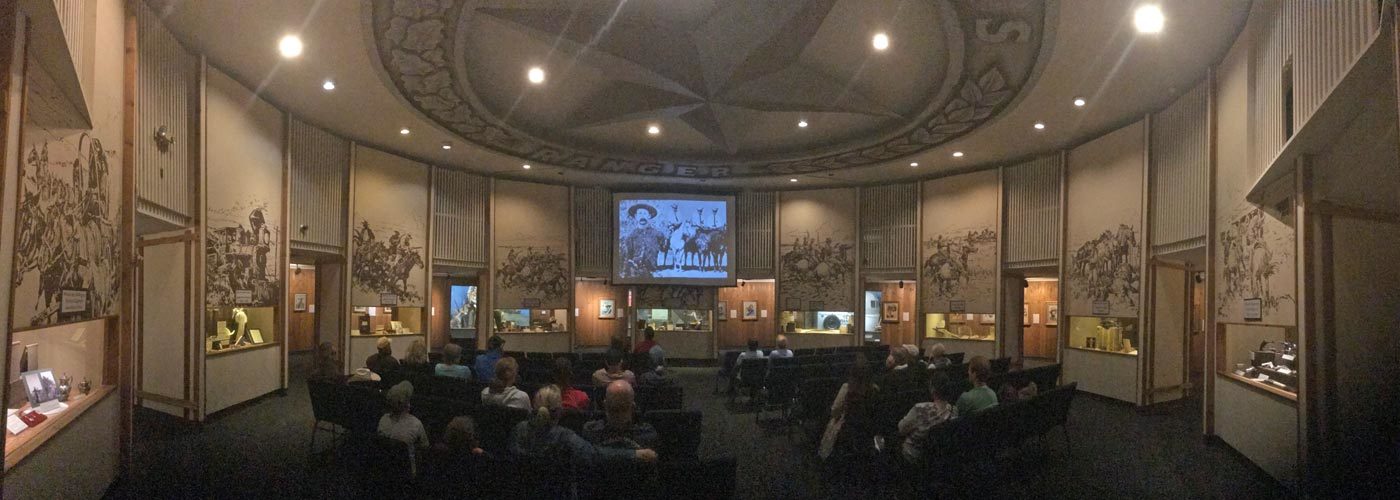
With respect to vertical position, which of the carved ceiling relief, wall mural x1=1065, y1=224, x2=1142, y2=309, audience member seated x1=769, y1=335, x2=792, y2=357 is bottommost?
audience member seated x1=769, y1=335, x2=792, y2=357

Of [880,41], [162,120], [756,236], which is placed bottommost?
[756,236]

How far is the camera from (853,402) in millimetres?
6457

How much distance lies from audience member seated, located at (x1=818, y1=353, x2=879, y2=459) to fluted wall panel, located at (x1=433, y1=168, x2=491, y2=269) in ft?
38.8

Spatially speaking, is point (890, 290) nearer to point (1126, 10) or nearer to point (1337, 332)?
point (1126, 10)

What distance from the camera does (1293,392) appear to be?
21.4 ft

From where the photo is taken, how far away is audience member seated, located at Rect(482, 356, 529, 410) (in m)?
6.14

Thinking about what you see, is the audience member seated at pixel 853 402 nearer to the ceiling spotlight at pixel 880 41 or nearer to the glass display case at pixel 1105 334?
the ceiling spotlight at pixel 880 41

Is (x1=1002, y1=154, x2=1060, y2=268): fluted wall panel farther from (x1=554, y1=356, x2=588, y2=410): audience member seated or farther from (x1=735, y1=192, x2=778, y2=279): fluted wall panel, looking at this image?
(x1=554, y1=356, x2=588, y2=410): audience member seated

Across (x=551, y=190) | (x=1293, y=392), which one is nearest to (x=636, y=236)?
(x=551, y=190)

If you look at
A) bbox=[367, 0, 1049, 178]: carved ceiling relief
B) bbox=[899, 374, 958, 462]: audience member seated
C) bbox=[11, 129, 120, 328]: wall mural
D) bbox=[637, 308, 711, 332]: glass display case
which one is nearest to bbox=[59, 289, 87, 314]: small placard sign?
bbox=[11, 129, 120, 328]: wall mural

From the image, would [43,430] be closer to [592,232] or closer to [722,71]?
[722,71]

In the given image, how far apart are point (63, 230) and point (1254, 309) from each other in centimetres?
946

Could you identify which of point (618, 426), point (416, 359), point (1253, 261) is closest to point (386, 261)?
point (416, 359)

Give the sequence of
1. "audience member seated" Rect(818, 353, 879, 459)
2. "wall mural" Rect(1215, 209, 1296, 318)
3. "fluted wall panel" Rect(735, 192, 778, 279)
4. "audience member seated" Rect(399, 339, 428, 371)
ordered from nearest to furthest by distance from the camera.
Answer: "audience member seated" Rect(818, 353, 879, 459), "wall mural" Rect(1215, 209, 1296, 318), "audience member seated" Rect(399, 339, 428, 371), "fluted wall panel" Rect(735, 192, 778, 279)
